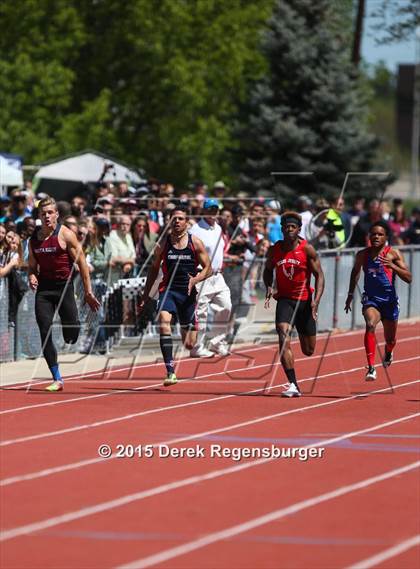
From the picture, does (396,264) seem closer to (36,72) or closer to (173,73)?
(36,72)

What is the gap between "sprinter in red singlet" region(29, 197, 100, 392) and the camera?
52.6 feet

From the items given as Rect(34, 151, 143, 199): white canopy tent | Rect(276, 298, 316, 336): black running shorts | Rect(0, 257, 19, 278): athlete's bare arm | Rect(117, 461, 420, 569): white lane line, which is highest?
Rect(34, 151, 143, 199): white canopy tent

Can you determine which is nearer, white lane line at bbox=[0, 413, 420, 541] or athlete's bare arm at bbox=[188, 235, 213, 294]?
white lane line at bbox=[0, 413, 420, 541]

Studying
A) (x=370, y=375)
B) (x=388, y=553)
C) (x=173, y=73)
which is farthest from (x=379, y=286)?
(x=173, y=73)

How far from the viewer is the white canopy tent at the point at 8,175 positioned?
1011 inches

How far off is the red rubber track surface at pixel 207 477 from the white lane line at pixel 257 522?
0.04ft

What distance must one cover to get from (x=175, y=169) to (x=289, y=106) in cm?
1262

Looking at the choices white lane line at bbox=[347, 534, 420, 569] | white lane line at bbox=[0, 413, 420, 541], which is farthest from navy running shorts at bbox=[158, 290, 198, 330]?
white lane line at bbox=[347, 534, 420, 569]

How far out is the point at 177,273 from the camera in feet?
55.9

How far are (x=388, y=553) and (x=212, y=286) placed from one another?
11.8m

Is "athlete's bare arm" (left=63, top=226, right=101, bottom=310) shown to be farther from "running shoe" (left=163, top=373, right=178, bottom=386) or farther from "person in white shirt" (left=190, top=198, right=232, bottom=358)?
"person in white shirt" (left=190, top=198, right=232, bottom=358)

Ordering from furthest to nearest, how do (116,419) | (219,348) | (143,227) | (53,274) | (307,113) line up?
(307,113) → (143,227) → (219,348) → (53,274) → (116,419)

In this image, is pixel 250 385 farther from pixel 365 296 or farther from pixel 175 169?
pixel 175 169

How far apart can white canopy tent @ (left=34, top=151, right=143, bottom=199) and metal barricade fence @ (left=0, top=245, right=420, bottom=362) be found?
659 centimetres
